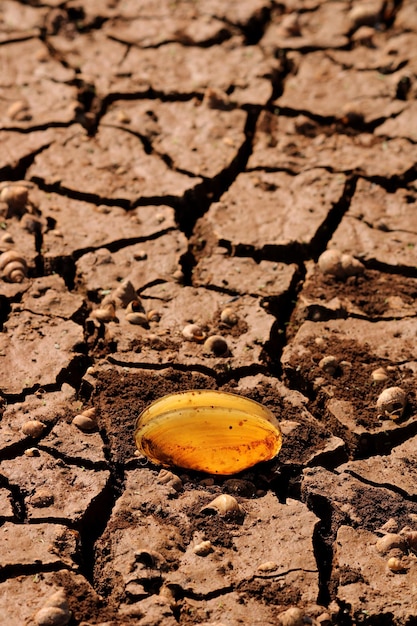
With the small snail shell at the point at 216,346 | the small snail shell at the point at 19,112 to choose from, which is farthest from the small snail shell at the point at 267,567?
the small snail shell at the point at 19,112

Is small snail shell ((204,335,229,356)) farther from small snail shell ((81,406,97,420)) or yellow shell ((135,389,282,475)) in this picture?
small snail shell ((81,406,97,420))

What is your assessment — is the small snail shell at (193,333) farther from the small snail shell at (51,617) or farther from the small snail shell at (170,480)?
the small snail shell at (51,617)

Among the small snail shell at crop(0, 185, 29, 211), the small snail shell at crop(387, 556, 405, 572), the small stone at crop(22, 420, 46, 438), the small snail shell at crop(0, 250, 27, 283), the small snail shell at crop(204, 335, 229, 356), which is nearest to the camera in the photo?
the small snail shell at crop(387, 556, 405, 572)

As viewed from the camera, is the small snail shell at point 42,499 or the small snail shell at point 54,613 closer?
the small snail shell at point 54,613

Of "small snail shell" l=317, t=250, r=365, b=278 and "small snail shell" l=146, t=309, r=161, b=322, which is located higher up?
"small snail shell" l=317, t=250, r=365, b=278

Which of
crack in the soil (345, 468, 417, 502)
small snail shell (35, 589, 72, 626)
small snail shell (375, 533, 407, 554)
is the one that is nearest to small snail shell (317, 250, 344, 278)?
crack in the soil (345, 468, 417, 502)

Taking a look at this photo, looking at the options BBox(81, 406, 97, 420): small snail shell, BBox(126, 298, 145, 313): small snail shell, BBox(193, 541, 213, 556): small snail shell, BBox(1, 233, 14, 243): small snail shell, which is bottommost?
BBox(193, 541, 213, 556): small snail shell

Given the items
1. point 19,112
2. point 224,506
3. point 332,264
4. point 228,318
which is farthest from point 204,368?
point 19,112

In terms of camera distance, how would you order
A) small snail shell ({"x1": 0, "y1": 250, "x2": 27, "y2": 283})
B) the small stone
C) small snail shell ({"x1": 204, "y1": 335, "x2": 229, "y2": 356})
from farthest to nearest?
small snail shell ({"x1": 0, "y1": 250, "x2": 27, "y2": 283})
small snail shell ({"x1": 204, "y1": 335, "x2": 229, "y2": 356})
the small stone
